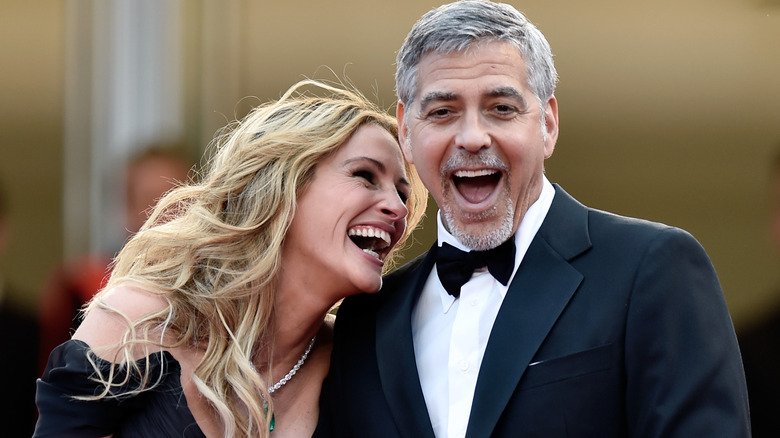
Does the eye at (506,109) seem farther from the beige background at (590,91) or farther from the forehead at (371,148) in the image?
the beige background at (590,91)

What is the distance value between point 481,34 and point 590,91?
2713 millimetres

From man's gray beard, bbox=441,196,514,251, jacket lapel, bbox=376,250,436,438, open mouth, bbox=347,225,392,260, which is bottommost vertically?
jacket lapel, bbox=376,250,436,438

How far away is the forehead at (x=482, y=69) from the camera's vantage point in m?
2.34

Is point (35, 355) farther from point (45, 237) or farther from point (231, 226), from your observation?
point (231, 226)

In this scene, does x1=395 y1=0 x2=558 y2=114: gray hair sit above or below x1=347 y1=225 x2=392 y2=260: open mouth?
above

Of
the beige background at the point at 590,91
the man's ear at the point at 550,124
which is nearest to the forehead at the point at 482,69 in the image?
the man's ear at the point at 550,124

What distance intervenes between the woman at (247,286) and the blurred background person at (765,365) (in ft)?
6.27

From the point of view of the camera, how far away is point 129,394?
2605mm

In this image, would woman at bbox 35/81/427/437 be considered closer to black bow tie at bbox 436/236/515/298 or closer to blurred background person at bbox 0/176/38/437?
black bow tie at bbox 436/236/515/298

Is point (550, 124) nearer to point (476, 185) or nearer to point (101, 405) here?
point (476, 185)

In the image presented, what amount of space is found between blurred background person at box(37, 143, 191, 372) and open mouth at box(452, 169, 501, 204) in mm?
1630

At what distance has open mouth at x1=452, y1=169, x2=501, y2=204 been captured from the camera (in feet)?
7.89

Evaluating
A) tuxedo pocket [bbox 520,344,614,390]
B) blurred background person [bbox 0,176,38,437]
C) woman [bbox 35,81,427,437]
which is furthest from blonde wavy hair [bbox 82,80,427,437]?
blurred background person [bbox 0,176,38,437]

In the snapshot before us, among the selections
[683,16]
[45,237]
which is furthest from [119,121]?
[683,16]
